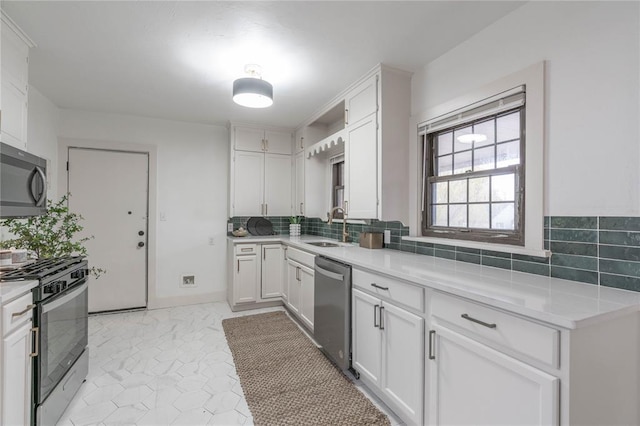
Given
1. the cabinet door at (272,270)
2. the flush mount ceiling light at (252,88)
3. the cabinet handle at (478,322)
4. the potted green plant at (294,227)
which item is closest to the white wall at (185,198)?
the cabinet door at (272,270)

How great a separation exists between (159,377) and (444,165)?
110 inches

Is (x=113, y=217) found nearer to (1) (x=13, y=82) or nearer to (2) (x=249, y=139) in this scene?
(2) (x=249, y=139)

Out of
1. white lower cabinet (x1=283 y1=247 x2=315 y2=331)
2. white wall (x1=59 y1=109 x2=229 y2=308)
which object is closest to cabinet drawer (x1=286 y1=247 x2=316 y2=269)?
white lower cabinet (x1=283 y1=247 x2=315 y2=331)

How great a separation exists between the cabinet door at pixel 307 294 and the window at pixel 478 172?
47.6 inches

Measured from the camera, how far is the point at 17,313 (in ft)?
4.70

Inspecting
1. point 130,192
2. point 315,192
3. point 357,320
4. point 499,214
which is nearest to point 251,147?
point 315,192

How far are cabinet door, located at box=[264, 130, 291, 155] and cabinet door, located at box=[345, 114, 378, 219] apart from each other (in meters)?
1.58

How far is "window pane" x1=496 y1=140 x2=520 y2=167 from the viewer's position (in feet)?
6.09

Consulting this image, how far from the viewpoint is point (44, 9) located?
177cm

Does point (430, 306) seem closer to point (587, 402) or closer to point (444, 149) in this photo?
point (587, 402)

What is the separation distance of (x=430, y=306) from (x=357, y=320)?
73cm

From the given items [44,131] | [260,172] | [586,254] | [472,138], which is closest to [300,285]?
[260,172]

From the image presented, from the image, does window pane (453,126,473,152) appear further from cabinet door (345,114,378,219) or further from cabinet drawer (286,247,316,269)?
cabinet drawer (286,247,316,269)

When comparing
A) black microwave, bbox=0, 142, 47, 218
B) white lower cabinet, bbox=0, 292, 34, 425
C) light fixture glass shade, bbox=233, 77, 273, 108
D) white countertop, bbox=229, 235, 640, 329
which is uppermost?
light fixture glass shade, bbox=233, 77, 273, 108
